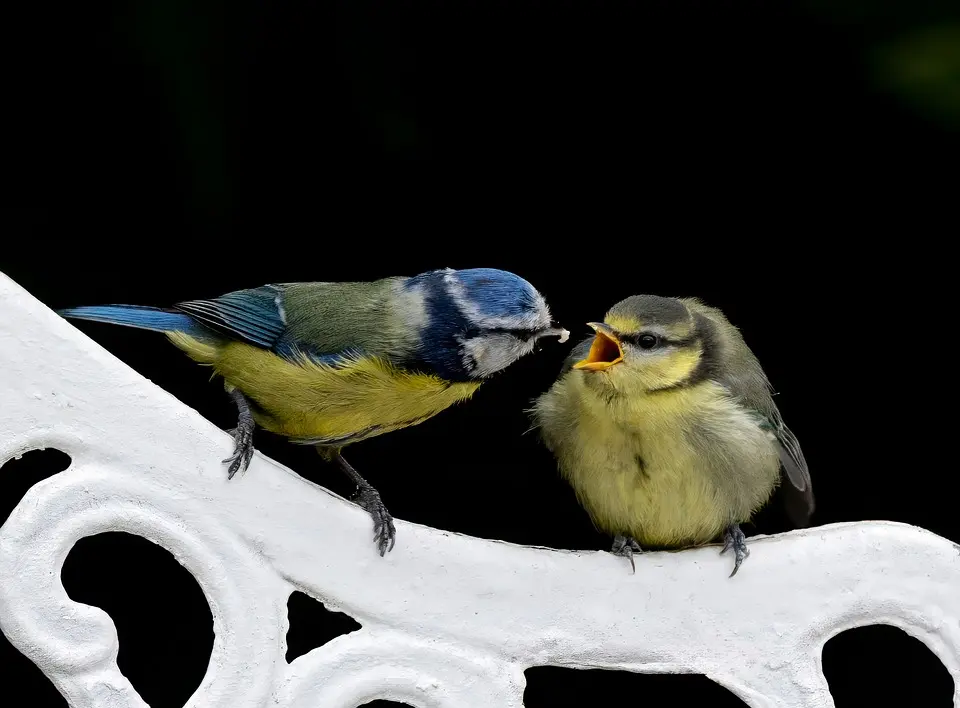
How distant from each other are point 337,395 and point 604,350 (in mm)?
400

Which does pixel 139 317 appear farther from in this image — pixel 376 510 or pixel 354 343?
pixel 376 510

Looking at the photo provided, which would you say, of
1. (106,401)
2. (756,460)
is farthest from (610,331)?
(106,401)

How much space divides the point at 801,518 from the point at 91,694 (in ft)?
3.87

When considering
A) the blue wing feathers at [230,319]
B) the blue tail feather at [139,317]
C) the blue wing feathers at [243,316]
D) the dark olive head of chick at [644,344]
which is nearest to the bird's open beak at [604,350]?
the dark olive head of chick at [644,344]

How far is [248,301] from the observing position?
73.4 inches

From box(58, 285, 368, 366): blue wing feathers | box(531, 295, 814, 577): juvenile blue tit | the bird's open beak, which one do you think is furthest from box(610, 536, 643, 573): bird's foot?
box(58, 285, 368, 366): blue wing feathers

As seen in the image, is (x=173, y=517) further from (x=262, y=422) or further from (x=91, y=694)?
(x=262, y=422)

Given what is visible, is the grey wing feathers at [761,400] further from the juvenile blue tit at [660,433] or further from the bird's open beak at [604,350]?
the bird's open beak at [604,350]

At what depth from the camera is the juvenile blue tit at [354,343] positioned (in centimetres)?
164

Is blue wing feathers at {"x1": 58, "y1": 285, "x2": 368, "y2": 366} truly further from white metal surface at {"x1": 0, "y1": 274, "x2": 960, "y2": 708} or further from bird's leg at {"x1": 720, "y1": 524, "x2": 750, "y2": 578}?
bird's leg at {"x1": 720, "y1": 524, "x2": 750, "y2": 578}

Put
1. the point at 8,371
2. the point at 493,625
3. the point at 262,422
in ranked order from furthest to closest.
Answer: the point at 262,422 → the point at 493,625 → the point at 8,371

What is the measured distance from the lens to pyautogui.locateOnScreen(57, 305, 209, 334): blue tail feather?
5.99ft

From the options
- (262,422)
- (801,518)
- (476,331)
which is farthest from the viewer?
(801,518)

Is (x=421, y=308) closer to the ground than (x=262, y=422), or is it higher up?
higher up
